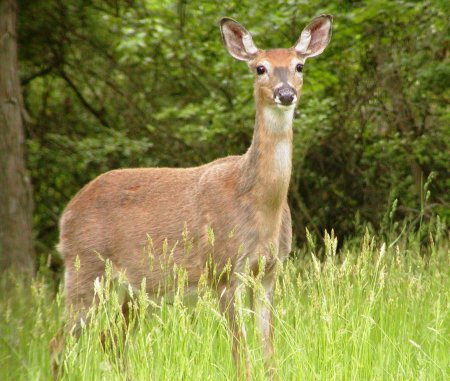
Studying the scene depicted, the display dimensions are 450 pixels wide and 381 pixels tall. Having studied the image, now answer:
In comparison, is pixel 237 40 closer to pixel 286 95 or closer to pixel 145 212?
pixel 286 95

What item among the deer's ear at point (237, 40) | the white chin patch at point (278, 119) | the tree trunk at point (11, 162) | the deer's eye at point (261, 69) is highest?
the deer's ear at point (237, 40)

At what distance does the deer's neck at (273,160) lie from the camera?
5.60 meters

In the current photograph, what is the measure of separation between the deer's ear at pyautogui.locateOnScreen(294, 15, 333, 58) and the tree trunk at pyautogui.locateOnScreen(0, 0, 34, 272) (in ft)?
10.3

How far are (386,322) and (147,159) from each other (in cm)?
605

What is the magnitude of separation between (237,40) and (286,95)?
0.91 m

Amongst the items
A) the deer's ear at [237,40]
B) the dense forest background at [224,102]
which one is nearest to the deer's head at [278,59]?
the deer's ear at [237,40]

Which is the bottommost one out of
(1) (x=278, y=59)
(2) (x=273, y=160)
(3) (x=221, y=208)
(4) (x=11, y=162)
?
(4) (x=11, y=162)

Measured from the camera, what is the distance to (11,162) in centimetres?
833

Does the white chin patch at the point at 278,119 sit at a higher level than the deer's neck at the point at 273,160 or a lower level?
higher

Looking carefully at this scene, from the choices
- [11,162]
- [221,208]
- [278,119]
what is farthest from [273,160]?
[11,162]

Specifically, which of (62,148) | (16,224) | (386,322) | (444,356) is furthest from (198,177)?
(62,148)

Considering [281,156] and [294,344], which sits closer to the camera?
[294,344]

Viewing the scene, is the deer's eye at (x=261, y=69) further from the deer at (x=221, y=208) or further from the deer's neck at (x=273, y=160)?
the deer's neck at (x=273, y=160)

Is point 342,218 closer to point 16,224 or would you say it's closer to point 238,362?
point 16,224
